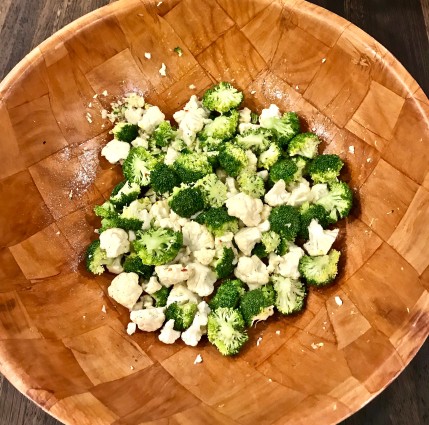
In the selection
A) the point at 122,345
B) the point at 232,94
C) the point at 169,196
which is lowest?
the point at 122,345

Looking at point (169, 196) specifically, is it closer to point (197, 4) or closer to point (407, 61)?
point (197, 4)

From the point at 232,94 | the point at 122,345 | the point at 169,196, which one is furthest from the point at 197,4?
the point at 122,345

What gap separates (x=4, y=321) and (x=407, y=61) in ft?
5.79

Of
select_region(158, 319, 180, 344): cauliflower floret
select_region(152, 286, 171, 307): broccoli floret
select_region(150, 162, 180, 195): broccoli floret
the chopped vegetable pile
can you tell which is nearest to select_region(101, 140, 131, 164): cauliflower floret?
the chopped vegetable pile

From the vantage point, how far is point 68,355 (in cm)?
145

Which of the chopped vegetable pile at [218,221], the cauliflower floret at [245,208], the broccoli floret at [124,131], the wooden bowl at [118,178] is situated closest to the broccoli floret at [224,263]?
the chopped vegetable pile at [218,221]

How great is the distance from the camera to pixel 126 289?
157cm

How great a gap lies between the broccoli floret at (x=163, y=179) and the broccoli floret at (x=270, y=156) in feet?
0.94

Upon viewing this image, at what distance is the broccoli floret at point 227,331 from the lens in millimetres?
1493

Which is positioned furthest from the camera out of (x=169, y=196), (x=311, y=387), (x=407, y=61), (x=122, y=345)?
(x=407, y=61)

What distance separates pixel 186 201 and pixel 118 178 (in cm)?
33

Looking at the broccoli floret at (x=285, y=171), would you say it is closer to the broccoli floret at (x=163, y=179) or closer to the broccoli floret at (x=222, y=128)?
the broccoli floret at (x=222, y=128)

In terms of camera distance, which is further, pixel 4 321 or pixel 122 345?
pixel 122 345

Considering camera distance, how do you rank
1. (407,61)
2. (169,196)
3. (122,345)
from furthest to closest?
(407,61), (169,196), (122,345)
